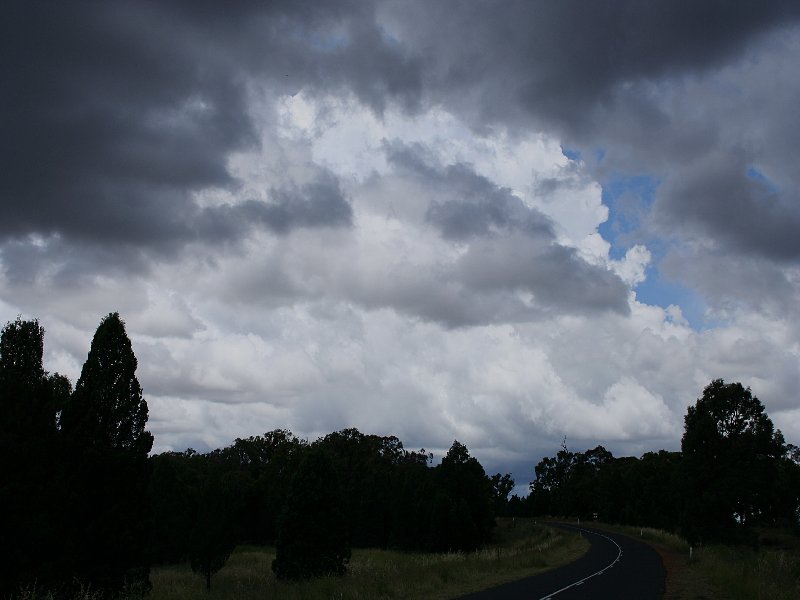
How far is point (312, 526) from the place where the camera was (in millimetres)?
36688

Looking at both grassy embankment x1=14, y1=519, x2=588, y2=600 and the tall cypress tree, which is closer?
grassy embankment x1=14, y1=519, x2=588, y2=600

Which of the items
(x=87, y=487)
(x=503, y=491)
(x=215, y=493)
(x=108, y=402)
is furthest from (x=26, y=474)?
(x=503, y=491)

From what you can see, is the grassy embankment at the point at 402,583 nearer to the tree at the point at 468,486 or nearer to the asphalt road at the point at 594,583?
the asphalt road at the point at 594,583

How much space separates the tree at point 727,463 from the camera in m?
46.0

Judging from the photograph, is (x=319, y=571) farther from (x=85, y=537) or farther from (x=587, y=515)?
(x=587, y=515)

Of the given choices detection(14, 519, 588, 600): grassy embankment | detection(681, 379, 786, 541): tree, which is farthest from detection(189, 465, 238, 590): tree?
detection(681, 379, 786, 541): tree

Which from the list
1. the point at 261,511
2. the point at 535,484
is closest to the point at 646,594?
the point at 261,511

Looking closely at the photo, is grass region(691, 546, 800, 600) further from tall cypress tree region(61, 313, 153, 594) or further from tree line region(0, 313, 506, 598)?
tall cypress tree region(61, 313, 153, 594)

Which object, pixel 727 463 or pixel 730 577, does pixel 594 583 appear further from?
pixel 727 463

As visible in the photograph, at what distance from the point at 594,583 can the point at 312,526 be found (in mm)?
16337

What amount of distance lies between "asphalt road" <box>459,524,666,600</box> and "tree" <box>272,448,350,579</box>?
37.9ft

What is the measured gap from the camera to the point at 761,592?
18891 mm

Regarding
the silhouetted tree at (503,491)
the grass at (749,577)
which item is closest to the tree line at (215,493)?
the grass at (749,577)

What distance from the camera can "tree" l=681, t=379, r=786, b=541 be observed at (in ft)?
151
